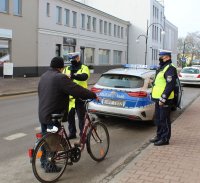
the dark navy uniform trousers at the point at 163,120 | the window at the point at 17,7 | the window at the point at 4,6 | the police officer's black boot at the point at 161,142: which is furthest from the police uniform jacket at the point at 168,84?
the window at the point at 17,7

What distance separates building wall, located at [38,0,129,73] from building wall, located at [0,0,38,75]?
2.92 ft

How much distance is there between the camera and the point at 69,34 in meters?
37.9

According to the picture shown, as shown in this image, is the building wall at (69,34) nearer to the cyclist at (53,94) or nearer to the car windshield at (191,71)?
the car windshield at (191,71)

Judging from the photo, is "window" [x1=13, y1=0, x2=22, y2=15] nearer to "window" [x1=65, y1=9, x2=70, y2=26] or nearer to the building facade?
the building facade

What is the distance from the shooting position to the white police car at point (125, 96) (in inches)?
353

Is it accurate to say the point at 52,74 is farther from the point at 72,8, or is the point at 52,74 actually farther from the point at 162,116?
the point at 72,8

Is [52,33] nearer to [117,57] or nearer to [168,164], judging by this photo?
[117,57]

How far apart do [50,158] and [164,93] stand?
2.79 metres

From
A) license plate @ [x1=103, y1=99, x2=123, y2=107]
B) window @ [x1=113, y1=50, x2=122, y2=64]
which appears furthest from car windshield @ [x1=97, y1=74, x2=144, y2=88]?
window @ [x1=113, y1=50, x2=122, y2=64]

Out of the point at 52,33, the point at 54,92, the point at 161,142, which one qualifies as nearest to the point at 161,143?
the point at 161,142

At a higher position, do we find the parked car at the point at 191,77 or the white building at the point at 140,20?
the white building at the point at 140,20

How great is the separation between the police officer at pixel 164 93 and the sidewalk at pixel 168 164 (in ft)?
0.89

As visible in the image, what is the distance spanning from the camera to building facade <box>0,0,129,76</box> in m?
28.8

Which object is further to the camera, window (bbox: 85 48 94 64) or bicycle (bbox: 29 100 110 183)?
window (bbox: 85 48 94 64)
